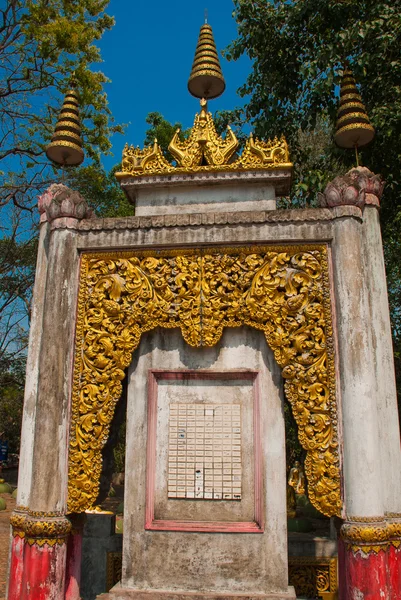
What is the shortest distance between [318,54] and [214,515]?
10277 millimetres

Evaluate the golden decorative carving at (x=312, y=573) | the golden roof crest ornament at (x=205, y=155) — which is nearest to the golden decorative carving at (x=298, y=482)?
the golden decorative carving at (x=312, y=573)

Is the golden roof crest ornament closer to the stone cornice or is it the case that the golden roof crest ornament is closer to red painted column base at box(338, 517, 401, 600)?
the stone cornice

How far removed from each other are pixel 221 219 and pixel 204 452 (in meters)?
3.11

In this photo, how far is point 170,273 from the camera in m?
7.25

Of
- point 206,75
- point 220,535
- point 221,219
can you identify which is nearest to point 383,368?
point 221,219

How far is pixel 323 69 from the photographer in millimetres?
12617

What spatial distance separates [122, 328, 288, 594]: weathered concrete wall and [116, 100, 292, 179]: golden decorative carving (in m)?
2.64

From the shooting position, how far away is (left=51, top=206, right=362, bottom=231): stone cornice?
6965mm

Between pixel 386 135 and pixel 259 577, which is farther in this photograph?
pixel 386 135

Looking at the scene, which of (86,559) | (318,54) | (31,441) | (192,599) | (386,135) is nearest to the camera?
(192,599)

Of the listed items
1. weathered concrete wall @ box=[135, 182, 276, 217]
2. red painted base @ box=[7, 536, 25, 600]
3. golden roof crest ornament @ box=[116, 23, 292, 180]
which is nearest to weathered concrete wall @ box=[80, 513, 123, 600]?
red painted base @ box=[7, 536, 25, 600]

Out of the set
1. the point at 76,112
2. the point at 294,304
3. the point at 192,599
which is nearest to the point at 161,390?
the point at 294,304

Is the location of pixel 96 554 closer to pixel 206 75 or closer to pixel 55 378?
pixel 55 378

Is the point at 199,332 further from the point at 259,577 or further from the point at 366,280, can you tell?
the point at 259,577
